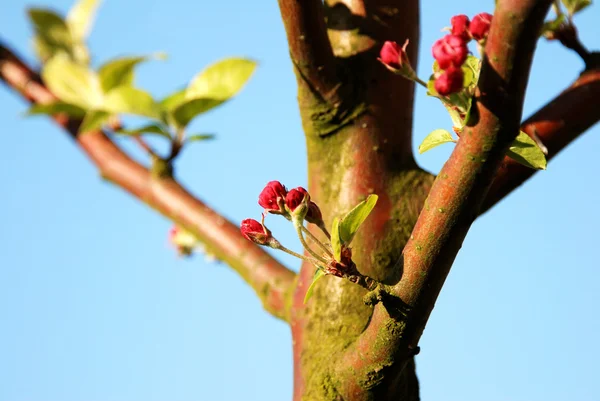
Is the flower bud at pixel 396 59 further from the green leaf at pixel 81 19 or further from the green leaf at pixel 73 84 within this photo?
the green leaf at pixel 81 19

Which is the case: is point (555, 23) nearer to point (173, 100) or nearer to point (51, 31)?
point (173, 100)

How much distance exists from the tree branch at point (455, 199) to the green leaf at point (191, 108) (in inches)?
25.3

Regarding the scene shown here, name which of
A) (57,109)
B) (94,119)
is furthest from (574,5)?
(57,109)

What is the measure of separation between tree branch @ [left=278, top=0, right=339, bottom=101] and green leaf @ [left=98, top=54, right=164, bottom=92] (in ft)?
2.19

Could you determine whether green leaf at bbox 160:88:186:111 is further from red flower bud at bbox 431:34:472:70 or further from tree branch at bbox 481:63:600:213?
red flower bud at bbox 431:34:472:70

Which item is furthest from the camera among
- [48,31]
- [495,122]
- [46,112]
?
[48,31]

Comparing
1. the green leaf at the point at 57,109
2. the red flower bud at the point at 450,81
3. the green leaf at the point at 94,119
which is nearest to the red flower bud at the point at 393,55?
the red flower bud at the point at 450,81

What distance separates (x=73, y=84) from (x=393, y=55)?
1088 mm

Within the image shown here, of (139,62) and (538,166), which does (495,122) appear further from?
(139,62)

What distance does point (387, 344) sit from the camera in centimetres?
81

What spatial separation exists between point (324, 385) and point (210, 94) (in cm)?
66

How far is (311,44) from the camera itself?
1.02 metres

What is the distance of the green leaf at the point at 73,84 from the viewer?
1656 millimetres

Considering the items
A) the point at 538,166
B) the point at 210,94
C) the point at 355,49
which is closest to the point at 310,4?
the point at 355,49
